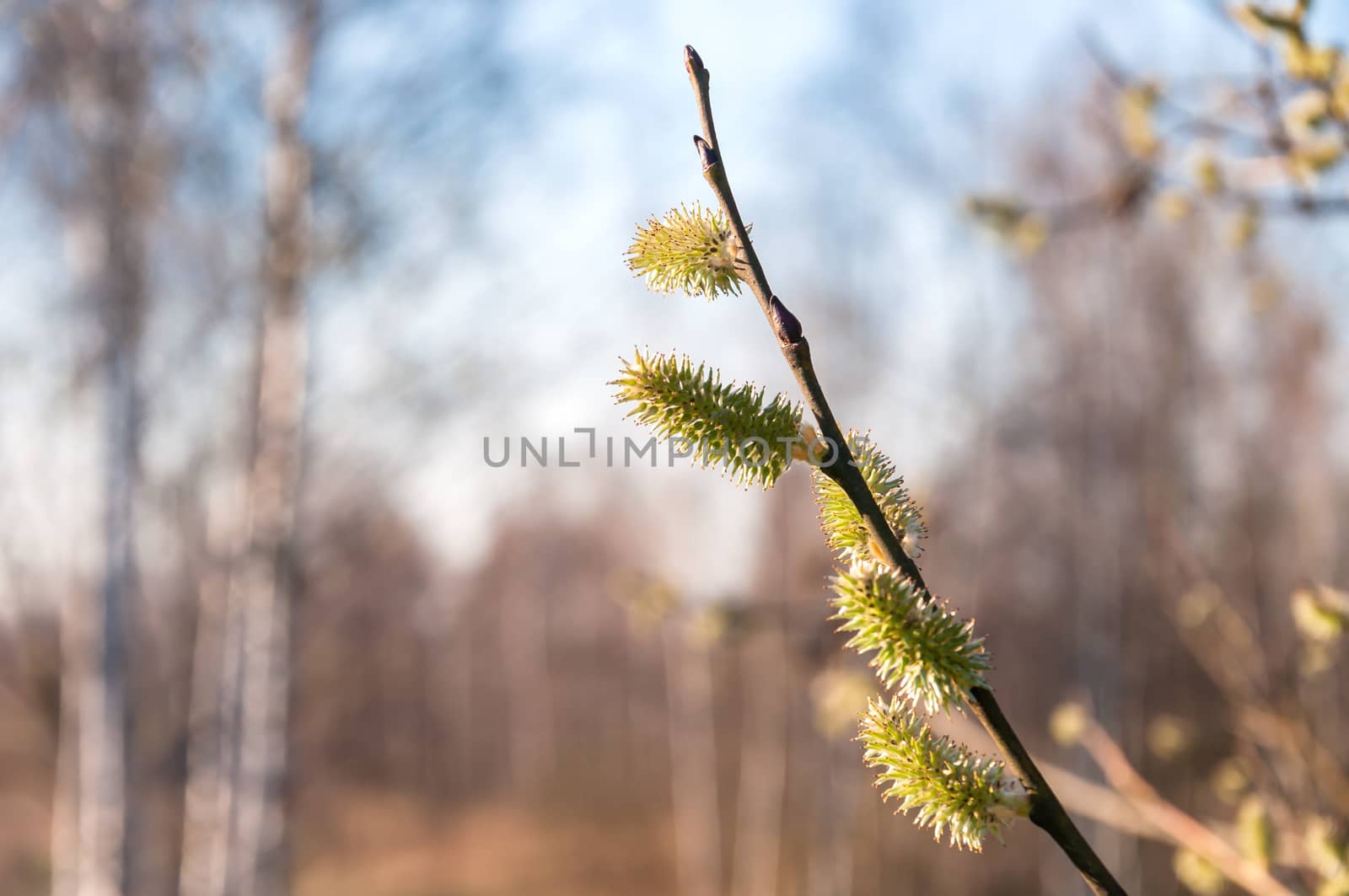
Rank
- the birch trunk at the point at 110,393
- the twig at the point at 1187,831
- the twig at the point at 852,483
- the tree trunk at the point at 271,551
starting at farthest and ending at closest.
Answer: the tree trunk at the point at 271,551, the birch trunk at the point at 110,393, the twig at the point at 1187,831, the twig at the point at 852,483

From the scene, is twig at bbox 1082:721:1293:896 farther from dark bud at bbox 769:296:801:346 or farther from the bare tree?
the bare tree

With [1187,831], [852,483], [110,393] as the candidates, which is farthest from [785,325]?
[110,393]

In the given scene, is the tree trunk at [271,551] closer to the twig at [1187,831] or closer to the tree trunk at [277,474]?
the tree trunk at [277,474]

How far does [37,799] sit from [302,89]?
1108 cm

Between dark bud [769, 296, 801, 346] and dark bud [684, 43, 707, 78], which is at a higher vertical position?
dark bud [684, 43, 707, 78]

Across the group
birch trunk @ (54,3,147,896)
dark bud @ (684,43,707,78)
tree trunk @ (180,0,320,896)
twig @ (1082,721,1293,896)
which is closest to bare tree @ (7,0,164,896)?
birch trunk @ (54,3,147,896)

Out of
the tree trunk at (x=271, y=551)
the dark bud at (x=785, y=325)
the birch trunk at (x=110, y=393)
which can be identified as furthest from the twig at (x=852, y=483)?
the tree trunk at (x=271, y=551)

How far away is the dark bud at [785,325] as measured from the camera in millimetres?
568

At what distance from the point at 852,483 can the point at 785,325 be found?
0.32 ft

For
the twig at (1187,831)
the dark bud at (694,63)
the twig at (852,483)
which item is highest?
the dark bud at (694,63)

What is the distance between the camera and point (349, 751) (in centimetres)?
1495

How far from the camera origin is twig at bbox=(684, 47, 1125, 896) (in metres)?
0.56

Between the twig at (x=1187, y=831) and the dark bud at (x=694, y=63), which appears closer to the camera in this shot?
the dark bud at (x=694, y=63)

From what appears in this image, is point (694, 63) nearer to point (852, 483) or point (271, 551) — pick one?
point (852, 483)
